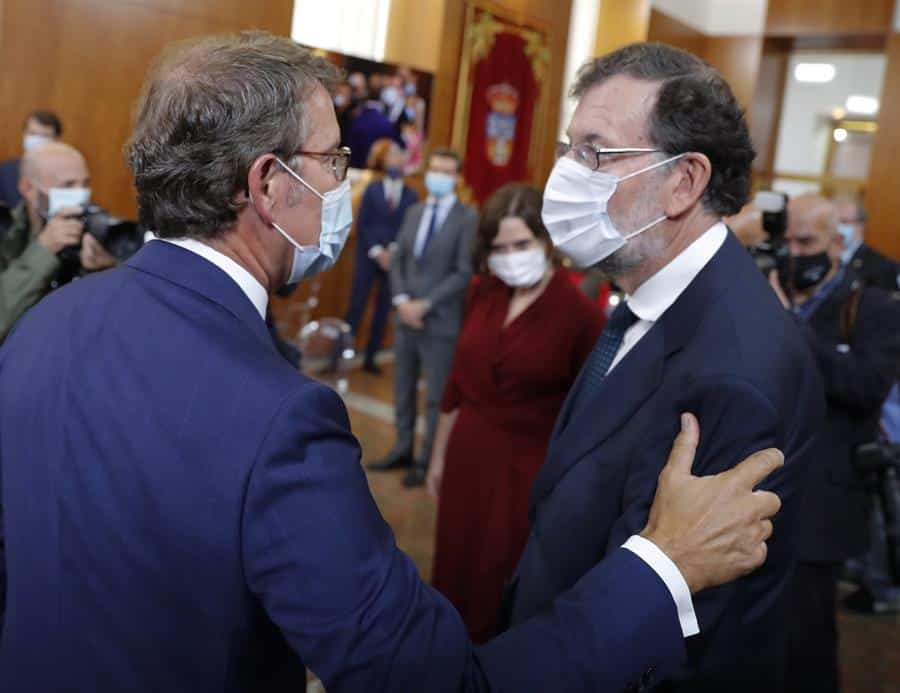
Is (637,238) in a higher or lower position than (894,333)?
higher

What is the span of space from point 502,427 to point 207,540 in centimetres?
198

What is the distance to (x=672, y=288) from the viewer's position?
1452 millimetres

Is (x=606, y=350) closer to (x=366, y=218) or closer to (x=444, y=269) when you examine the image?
(x=444, y=269)

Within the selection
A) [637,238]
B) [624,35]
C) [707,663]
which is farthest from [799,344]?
[624,35]

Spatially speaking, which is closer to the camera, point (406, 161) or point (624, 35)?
point (624, 35)

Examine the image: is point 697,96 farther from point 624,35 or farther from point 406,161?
→ point 406,161

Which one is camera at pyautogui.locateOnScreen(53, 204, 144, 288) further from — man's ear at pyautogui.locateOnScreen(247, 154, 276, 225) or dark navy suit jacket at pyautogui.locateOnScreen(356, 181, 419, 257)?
dark navy suit jacket at pyautogui.locateOnScreen(356, 181, 419, 257)

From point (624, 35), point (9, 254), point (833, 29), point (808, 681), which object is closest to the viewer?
point (808, 681)

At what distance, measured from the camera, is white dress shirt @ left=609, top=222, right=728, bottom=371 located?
4.70ft

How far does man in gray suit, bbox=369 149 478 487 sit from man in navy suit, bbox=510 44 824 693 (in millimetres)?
3277

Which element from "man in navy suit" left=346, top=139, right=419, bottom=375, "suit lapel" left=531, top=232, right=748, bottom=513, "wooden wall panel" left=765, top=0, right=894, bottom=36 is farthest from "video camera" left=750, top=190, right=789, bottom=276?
"wooden wall panel" left=765, top=0, right=894, bottom=36

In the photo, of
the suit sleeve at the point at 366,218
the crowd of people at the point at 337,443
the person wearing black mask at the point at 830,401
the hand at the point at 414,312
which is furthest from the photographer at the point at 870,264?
the crowd of people at the point at 337,443

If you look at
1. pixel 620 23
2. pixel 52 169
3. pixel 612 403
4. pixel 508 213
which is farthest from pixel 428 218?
pixel 612 403

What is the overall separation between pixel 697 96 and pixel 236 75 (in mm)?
739
